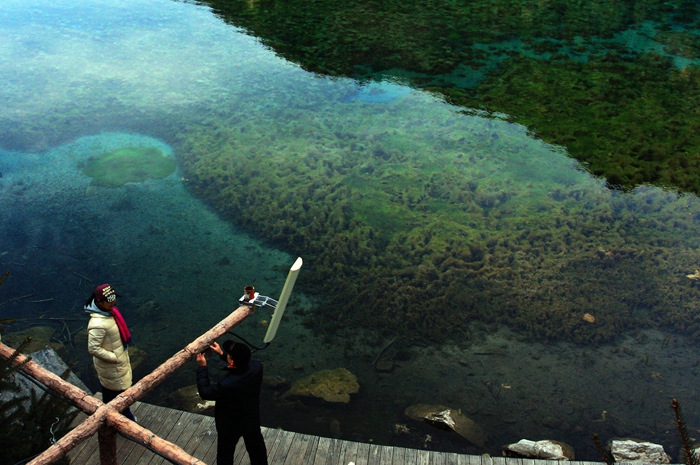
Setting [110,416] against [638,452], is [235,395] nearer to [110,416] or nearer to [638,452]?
[110,416]

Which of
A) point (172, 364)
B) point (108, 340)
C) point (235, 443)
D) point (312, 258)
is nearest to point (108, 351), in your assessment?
point (108, 340)

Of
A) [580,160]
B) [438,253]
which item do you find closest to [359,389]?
[438,253]

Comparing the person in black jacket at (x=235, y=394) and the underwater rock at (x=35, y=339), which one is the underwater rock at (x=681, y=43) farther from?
the underwater rock at (x=35, y=339)

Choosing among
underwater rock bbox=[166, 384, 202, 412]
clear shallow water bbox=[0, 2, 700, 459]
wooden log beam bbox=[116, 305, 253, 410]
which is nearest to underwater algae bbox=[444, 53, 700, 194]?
clear shallow water bbox=[0, 2, 700, 459]

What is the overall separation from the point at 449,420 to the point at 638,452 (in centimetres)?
164

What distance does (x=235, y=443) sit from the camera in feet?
13.5

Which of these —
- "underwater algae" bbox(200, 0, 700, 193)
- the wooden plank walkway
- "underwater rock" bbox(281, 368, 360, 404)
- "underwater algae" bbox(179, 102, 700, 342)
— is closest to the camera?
the wooden plank walkway

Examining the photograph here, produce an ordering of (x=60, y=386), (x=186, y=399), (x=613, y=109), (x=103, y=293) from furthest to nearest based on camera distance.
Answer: (x=613, y=109) → (x=186, y=399) → (x=103, y=293) → (x=60, y=386)

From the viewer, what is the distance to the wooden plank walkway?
4559 mm

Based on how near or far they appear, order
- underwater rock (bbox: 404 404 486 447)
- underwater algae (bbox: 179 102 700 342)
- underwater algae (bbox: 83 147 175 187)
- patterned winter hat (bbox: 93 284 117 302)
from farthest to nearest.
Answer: underwater algae (bbox: 83 147 175 187)
underwater algae (bbox: 179 102 700 342)
underwater rock (bbox: 404 404 486 447)
patterned winter hat (bbox: 93 284 117 302)

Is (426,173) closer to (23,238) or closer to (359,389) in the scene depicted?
(359,389)

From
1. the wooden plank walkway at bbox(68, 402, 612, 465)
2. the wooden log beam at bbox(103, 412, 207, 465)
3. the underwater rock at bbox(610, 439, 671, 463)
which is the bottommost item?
the wooden plank walkway at bbox(68, 402, 612, 465)

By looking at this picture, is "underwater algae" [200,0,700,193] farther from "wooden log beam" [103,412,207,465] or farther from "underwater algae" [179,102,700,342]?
"wooden log beam" [103,412,207,465]

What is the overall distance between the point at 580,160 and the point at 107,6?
1324cm
